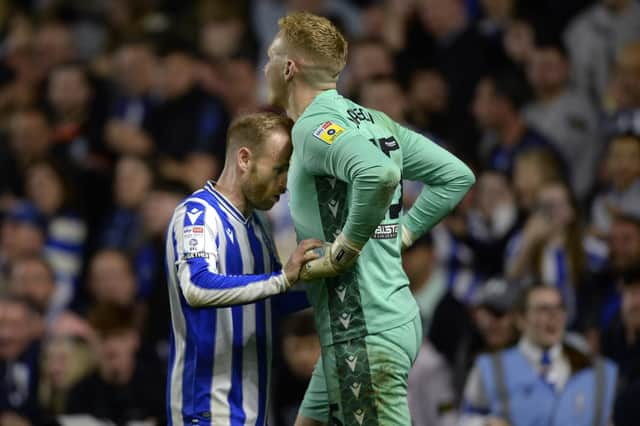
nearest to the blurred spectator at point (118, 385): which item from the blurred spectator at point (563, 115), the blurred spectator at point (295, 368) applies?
the blurred spectator at point (295, 368)

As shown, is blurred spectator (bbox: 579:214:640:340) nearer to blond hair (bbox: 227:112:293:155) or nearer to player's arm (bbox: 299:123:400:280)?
blond hair (bbox: 227:112:293:155)

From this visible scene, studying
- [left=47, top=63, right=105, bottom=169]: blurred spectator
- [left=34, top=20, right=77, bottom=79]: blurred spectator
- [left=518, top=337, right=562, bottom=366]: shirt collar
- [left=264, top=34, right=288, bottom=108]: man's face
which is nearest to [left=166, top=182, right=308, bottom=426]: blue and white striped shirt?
[left=264, top=34, right=288, bottom=108]: man's face

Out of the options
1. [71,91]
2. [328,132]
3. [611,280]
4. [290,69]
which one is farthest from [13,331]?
[328,132]

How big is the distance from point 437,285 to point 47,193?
3413 millimetres

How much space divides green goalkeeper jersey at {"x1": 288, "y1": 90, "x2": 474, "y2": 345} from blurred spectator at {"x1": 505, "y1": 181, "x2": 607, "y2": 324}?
3.28 meters

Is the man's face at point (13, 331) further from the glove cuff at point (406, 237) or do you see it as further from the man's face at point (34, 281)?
the glove cuff at point (406, 237)

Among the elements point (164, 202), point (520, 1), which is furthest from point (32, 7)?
point (520, 1)

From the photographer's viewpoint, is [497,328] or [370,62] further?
[370,62]

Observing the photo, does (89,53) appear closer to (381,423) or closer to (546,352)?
(546,352)

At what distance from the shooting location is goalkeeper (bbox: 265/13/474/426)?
14.5 feet

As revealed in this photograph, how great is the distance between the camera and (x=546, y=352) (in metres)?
7.00

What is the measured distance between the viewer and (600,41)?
9.27m

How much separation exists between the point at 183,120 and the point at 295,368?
11.2 feet

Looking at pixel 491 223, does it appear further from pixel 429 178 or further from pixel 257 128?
pixel 257 128
